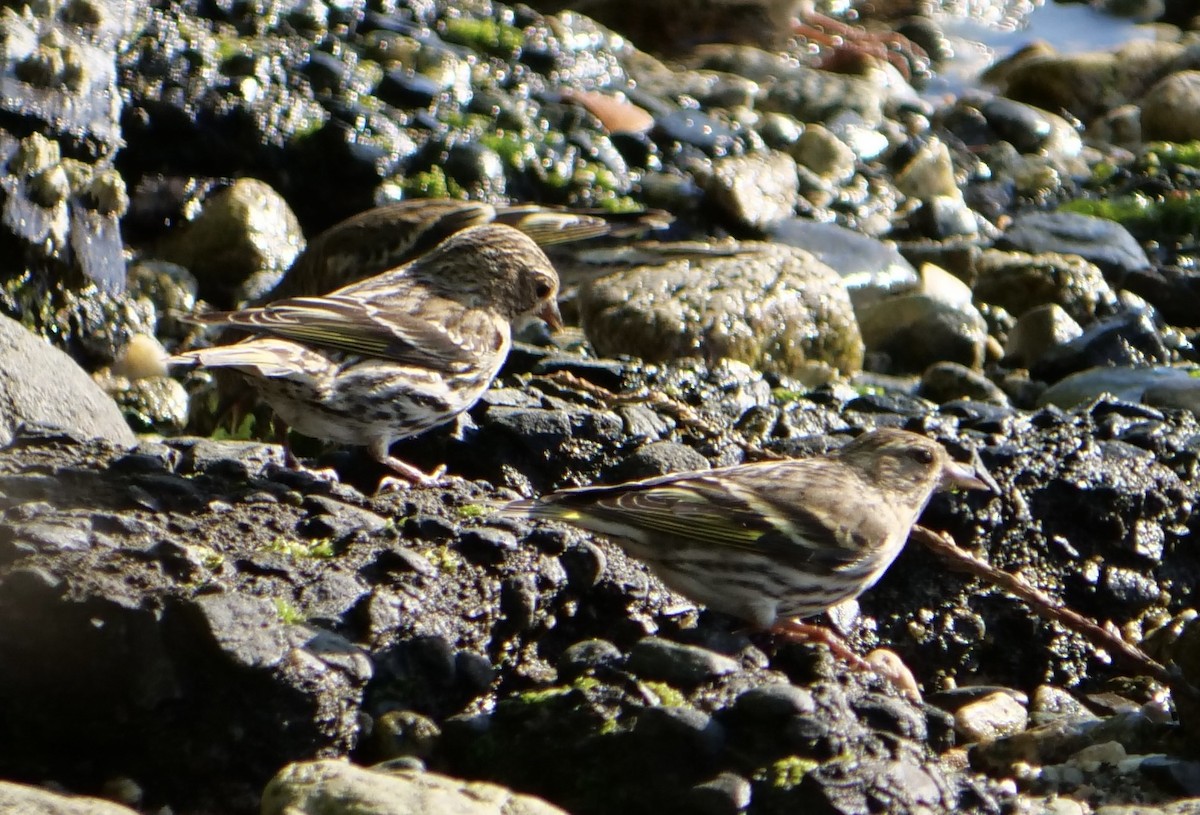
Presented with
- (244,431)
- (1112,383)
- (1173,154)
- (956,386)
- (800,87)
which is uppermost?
(244,431)

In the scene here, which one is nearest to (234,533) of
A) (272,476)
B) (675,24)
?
(272,476)

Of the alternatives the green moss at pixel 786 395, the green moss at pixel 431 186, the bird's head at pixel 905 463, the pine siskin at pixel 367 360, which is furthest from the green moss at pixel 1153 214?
the bird's head at pixel 905 463

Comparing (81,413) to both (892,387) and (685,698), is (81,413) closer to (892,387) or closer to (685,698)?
(685,698)

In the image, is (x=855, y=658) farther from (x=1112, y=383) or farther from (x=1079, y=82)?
(x=1079, y=82)

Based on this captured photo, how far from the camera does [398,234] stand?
831 cm

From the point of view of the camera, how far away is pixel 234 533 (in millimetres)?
4352

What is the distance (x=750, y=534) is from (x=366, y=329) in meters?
1.82

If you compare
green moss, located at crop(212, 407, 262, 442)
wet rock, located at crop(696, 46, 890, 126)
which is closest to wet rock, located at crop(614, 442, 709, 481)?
green moss, located at crop(212, 407, 262, 442)

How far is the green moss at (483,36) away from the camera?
12828 mm

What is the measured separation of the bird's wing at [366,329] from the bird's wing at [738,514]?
1.37 metres

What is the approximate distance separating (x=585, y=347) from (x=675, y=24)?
7.58m

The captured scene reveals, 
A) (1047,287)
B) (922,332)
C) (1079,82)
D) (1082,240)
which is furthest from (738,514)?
(1079,82)

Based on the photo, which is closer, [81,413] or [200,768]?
[200,768]

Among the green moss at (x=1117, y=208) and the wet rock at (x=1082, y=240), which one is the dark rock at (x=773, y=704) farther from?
the green moss at (x=1117, y=208)
